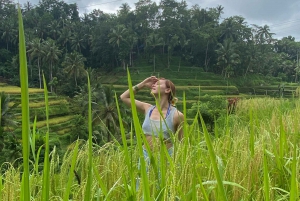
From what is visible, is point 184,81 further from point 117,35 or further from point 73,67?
point 73,67

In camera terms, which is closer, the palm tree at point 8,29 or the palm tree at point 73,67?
the palm tree at point 73,67

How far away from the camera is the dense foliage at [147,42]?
33.4m

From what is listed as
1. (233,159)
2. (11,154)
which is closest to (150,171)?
(233,159)

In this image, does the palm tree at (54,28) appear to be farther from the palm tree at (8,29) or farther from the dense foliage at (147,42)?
the palm tree at (8,29)

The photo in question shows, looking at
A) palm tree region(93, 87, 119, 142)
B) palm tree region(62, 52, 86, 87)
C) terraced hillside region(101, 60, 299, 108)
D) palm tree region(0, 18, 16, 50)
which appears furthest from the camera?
palm tree region(0, 18, 16, 50)

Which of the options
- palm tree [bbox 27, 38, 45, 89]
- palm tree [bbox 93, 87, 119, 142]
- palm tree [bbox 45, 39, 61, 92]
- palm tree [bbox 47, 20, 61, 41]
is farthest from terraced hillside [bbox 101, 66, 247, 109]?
palm tree [bbox 47, 20, 61, 41]

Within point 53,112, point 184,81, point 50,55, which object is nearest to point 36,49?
point 50,55

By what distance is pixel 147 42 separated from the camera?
35500mm

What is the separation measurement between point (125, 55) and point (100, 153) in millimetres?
34546

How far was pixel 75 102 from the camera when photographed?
2603 cm

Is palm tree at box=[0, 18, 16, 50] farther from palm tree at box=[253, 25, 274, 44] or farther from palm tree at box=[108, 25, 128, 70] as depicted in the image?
palm tree at box=[253, 25, 274, 44]

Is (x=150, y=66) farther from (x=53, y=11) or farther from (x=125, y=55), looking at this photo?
(x=53, y=11)

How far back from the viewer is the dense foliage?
110 feet

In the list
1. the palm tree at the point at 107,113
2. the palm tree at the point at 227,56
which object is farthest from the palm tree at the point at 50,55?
the palm tree at the point at 227,56
